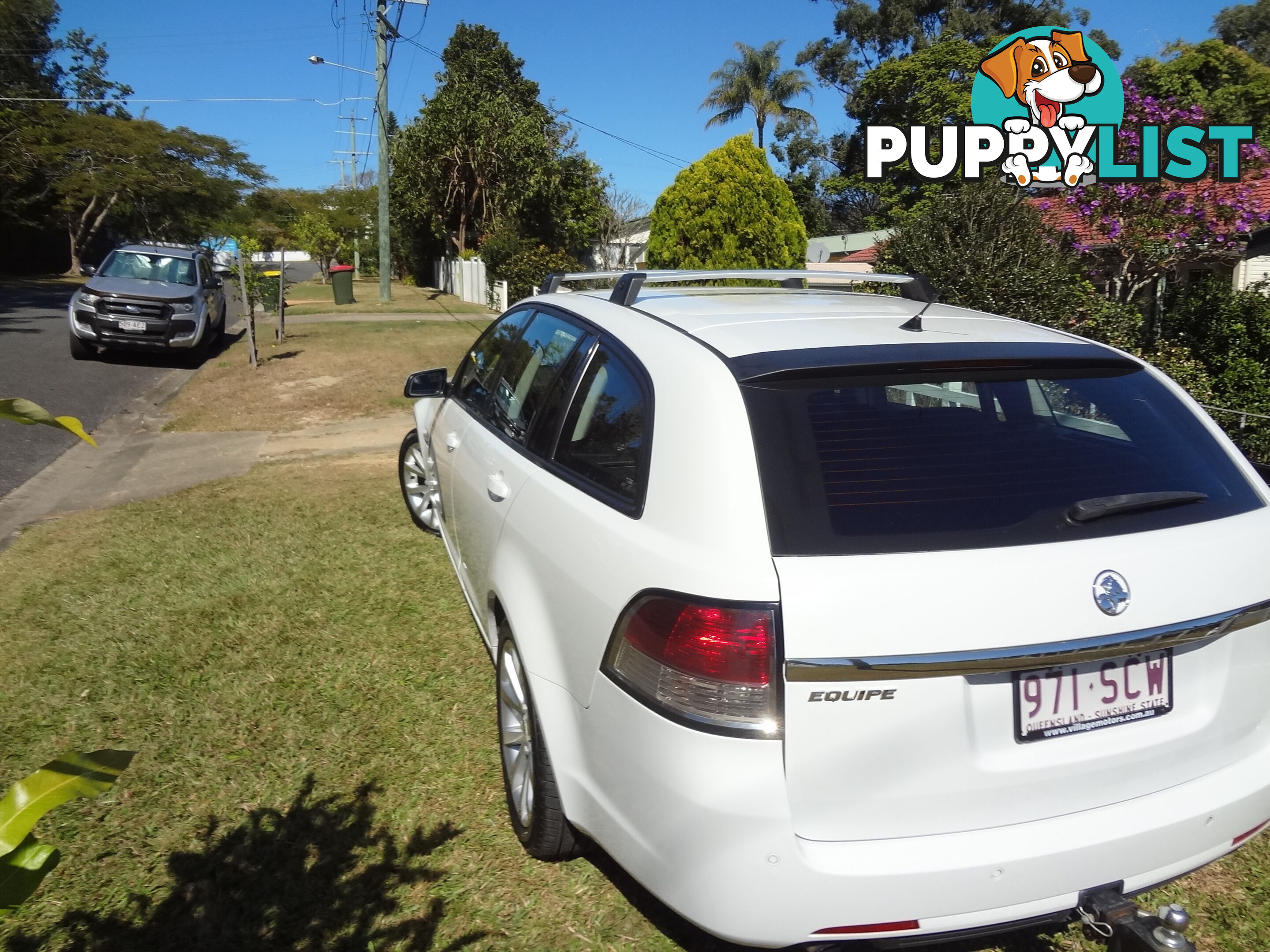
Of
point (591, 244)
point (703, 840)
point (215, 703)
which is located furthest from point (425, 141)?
point (703, 840)

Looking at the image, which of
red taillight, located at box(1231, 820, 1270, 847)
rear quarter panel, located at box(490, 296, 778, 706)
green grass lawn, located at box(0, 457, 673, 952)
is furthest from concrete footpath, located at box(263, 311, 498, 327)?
red taillight, located at box(1231, 820, 1270, 847)

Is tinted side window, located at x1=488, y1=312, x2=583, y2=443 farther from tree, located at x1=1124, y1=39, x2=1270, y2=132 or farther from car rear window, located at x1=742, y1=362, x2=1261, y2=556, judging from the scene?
tree, located at x1=1124, y1=39, x2=1270, y2=132

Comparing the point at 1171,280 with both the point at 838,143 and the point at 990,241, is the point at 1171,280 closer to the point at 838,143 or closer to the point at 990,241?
the point at 990,241

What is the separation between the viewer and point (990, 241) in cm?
853

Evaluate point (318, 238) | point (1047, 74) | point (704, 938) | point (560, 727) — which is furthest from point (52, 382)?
point (318, 238)

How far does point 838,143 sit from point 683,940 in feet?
151

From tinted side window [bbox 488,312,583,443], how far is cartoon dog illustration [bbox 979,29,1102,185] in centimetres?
963

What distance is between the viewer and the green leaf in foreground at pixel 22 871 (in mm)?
1457

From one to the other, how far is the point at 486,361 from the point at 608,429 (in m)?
1.89

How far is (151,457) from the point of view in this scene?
901 centimetres

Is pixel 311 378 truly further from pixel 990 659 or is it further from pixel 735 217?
pixel 990 659

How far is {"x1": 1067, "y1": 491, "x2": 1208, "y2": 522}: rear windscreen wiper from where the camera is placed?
7.41 ft

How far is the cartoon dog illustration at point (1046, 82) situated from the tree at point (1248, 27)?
28.6 meters

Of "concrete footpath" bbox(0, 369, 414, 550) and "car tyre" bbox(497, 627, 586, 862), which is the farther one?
"concrete footpath" bbox(0, 369, 414, 550)
